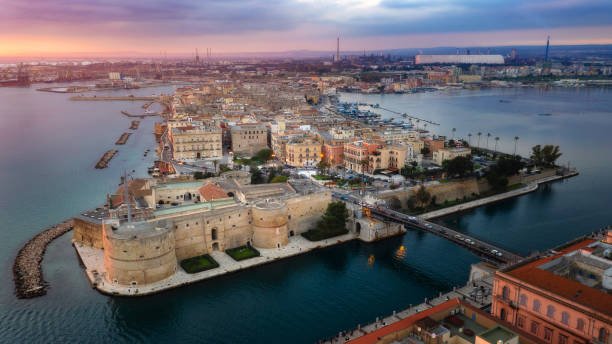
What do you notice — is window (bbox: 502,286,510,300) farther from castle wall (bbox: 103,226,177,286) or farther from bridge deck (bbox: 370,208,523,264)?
castle wall (bbox: 103,226,177,286)

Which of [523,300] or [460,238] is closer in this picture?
[523,300]

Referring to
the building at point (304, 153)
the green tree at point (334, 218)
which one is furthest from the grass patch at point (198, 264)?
the building at point (304, 153)

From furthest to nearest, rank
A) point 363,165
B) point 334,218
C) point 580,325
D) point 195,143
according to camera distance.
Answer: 1. point 195,143
2. point 363,165
3. point 334,218
4. point 580,325

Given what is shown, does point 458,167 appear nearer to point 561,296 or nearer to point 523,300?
point 523,300

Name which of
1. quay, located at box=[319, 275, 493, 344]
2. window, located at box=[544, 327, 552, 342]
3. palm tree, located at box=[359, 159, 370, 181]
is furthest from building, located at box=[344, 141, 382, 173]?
window, located at box=[544, 327, 552, 342]

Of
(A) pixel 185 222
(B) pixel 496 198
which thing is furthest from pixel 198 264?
(B) pixel 496 198
